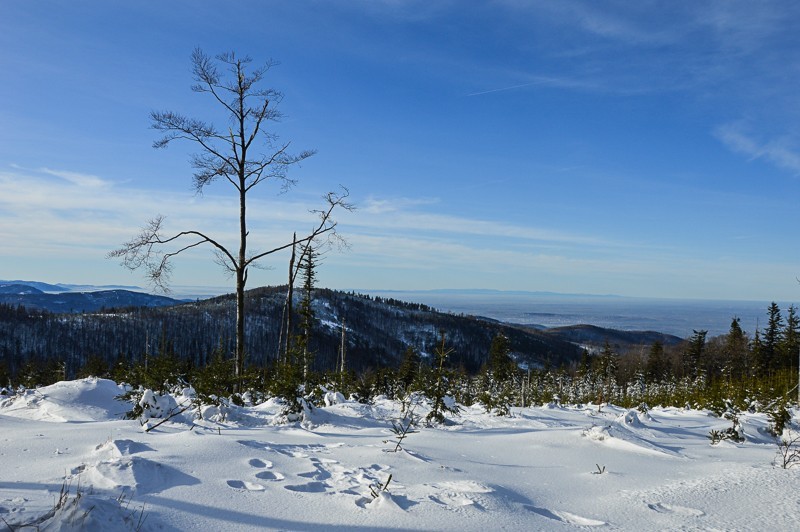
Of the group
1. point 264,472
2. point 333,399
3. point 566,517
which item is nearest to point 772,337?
point 333,399

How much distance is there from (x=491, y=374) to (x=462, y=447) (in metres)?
52.0

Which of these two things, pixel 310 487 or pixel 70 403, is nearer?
pixel 310 487

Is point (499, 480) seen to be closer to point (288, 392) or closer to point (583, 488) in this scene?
point (583, 488)

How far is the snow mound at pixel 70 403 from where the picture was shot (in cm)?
817

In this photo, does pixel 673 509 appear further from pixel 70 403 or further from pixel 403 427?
pixel 70 403

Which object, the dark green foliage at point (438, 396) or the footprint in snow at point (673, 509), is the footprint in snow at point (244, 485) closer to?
the footprint in snow at point (673, 509)

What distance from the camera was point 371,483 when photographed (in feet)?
12.6

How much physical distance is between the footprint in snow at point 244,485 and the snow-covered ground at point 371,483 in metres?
0.01

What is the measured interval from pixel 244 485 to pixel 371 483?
3.27 feet

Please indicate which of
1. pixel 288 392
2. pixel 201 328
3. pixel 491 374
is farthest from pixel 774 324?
pixel 201 328

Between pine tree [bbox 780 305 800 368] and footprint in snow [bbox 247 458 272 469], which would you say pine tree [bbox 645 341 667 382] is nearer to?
pine tree [bbox 780 305 800 368]

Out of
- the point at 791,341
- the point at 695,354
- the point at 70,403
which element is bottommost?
the point at 695,354

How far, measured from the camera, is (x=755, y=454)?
600 centimetres

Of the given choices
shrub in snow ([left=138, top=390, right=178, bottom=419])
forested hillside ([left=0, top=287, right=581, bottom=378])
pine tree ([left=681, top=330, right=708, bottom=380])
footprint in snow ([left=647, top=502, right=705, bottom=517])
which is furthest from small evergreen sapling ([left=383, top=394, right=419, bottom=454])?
forested hillside ([left=0, top=287, right=581, bottom=378])
